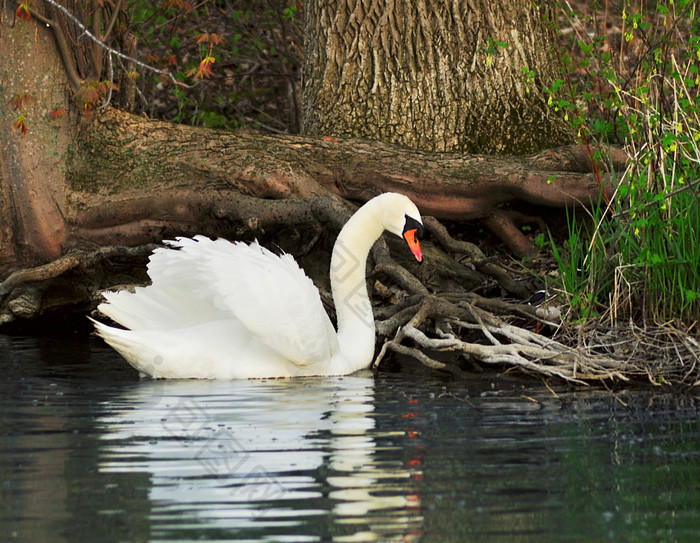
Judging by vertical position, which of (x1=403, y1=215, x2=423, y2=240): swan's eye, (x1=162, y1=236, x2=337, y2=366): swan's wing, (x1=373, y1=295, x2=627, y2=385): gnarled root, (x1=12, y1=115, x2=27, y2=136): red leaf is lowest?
(x1=373, y1=295, x2=627, y2=385): gnarled root

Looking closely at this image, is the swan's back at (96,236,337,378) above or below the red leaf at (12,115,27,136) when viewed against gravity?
below

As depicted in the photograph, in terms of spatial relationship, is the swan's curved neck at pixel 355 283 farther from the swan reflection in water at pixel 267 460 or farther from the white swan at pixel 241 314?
the swan reflection in water at pixel 267 460

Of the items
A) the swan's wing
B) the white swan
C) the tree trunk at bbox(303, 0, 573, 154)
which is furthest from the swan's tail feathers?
the tree trunk at bbox(303, 0, 573, 154)

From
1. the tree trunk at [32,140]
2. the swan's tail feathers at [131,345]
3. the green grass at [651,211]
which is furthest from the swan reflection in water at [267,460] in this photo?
the tree trunk at [32,140]

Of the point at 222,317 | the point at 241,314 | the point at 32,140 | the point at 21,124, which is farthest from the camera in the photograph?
the point at 32,140

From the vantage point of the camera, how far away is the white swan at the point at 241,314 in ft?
23.7

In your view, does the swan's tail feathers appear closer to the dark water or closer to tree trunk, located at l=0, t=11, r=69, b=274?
the dark water

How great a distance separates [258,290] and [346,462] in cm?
238

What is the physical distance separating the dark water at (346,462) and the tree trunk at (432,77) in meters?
3.28

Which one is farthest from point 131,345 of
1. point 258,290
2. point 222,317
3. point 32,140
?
point 32,140

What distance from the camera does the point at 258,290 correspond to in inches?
283

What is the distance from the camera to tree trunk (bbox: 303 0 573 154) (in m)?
9.98

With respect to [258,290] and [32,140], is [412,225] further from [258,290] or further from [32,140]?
[32,140]

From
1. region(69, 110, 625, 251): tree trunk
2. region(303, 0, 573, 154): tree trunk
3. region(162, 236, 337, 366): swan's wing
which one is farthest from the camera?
region(303, 0, 573, 154): tree trunk
